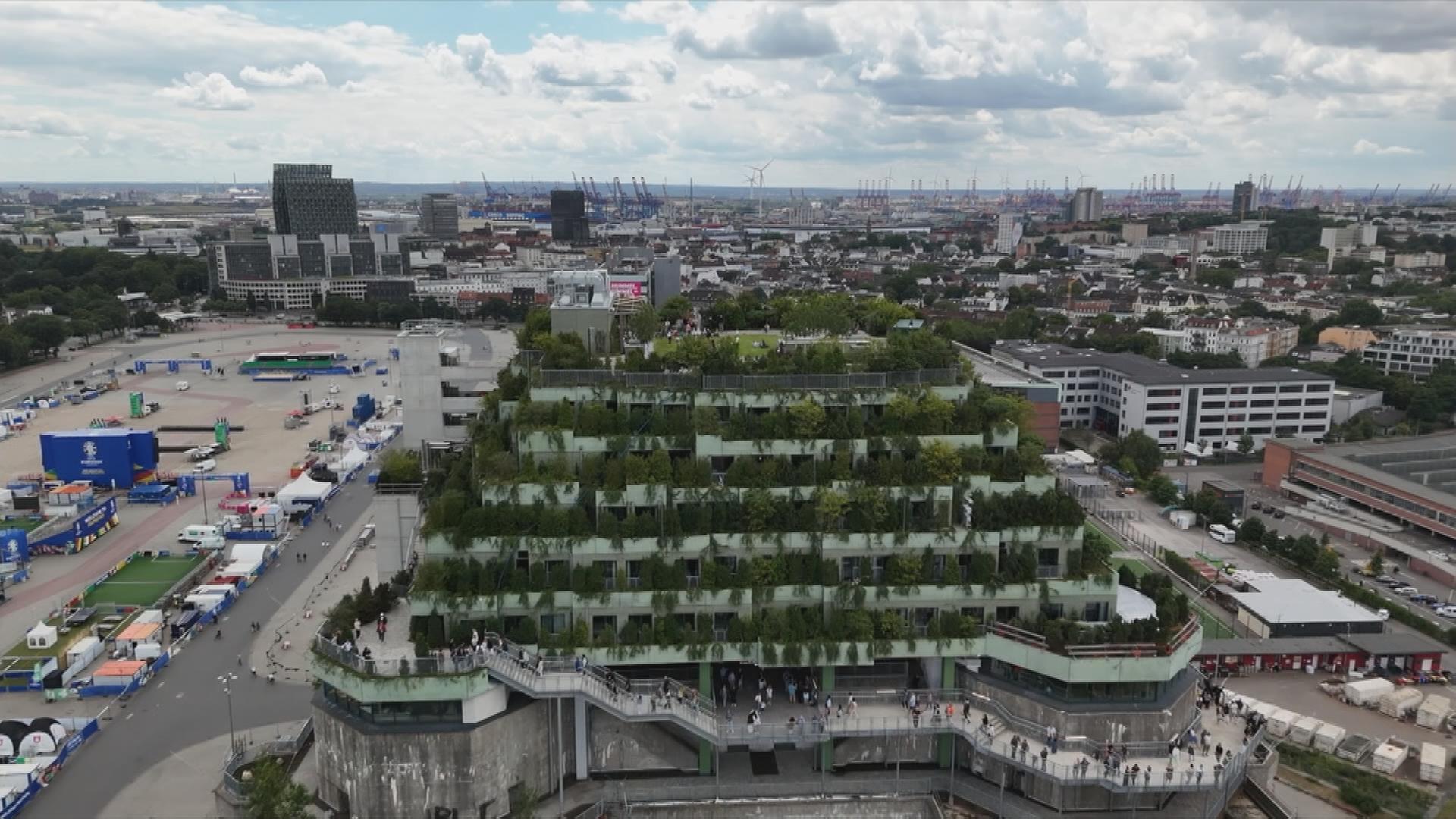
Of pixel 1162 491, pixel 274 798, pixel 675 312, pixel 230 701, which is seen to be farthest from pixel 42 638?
pixel 1162 491

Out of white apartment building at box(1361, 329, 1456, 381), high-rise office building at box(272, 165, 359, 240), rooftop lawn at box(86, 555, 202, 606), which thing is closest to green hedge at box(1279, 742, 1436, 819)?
rooftop lawn at box(86, 555, 202, 606)

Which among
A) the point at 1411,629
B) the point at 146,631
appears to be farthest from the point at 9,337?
the point at 1411,629

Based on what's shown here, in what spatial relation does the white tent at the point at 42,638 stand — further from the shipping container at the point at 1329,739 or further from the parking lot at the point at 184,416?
the shipping container at the point at 1329,739

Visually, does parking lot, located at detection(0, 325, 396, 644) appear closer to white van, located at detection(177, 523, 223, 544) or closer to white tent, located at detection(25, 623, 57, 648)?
white van, located at detection(177, 523, 223, 544)

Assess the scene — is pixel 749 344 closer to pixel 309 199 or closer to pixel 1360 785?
pixel 1360 785

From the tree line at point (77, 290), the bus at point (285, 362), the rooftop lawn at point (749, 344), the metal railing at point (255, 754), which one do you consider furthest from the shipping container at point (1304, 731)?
the tree line at point (77, 290)

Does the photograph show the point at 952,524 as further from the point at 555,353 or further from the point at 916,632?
the point at 555,353
